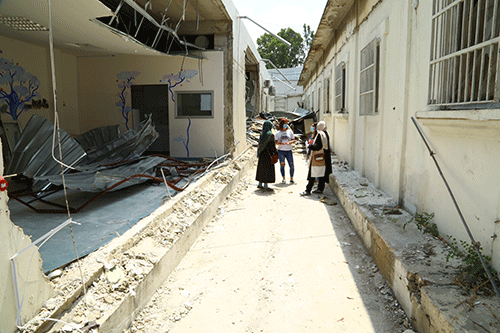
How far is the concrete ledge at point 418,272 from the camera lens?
2.20m

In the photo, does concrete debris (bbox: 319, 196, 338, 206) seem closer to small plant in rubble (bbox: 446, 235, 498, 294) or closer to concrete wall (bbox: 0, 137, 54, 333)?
small plant in rubble (bbox: 446, 235, 498, 294)

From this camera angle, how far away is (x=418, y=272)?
2795mm

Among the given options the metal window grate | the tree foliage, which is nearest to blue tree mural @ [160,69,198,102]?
Result: the metal window grate

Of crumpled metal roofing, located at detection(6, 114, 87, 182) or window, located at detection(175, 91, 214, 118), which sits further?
window, located at detection(175, 91, 214, 118)

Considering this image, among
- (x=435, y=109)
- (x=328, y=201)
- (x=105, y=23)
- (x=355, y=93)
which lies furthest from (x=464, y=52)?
(x=105, y=23)

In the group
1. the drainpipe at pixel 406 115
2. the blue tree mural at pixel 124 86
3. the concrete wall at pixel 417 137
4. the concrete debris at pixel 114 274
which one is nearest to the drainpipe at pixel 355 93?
the concrete wall at pixel 417 137

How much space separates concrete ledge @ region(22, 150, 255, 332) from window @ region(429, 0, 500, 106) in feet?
10.4

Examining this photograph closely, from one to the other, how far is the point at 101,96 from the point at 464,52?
846cm

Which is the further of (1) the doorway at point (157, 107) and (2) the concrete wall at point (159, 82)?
(1) the doorway at point (157, 107)

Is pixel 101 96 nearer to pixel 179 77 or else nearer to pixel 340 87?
pixel 179 77

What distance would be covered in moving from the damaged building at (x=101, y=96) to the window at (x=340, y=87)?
2.95m

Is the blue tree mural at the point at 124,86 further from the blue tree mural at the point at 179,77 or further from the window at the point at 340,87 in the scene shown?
the window at the point at 340,87

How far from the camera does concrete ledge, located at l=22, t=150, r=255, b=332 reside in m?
2.37

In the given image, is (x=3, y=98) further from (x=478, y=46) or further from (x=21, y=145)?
(x=478, y=46)
